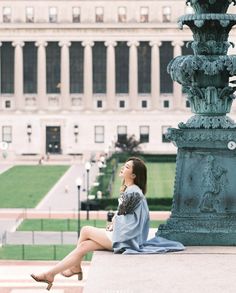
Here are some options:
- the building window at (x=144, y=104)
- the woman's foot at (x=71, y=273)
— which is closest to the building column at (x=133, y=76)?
the building window at (x=144, y=104)

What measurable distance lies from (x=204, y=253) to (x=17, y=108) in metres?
105

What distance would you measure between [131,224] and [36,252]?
2572cm

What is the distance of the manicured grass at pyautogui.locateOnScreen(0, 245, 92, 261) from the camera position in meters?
40.5

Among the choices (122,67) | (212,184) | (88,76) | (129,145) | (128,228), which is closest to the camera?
(128,228)

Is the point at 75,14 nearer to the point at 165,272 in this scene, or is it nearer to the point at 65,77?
the point at 65,77

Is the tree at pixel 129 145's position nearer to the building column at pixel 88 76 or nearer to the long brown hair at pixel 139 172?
the building column at pixel 88 76

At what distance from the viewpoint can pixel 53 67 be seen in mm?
123812

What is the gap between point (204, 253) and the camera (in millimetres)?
17234

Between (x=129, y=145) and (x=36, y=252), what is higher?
(x=36, y=252)

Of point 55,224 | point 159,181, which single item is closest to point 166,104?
point 159,181

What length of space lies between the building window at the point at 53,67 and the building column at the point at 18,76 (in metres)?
3.06

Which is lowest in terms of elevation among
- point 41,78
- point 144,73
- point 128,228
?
point 41,78

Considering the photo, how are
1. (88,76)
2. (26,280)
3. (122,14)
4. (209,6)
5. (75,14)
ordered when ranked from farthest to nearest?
(75,14), (122,14), (88,76), (26,280), (209,6)

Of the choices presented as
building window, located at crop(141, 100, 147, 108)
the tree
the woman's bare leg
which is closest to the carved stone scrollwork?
the woman's bare leg
